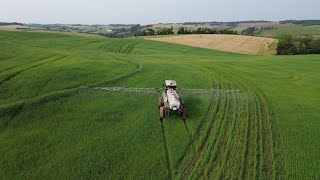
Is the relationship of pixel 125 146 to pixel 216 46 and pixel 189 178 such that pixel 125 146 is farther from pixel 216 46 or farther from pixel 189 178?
pixel 216 46

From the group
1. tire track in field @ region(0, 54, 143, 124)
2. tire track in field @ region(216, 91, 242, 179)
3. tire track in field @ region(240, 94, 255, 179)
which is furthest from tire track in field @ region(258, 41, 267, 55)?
tire track in field @ region(0, 54, 143, 124)

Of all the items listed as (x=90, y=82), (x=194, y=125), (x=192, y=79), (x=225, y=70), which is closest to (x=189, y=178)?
(x=194, y=125)

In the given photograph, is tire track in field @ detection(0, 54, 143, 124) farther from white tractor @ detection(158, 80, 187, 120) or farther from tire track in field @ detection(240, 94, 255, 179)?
tire track in field @ detection(240, 94, 255, 179)

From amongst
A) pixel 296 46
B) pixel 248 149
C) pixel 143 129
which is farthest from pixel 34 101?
pixel 296 46

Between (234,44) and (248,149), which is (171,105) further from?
(234,44)

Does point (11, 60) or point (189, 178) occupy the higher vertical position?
point (11, 60)

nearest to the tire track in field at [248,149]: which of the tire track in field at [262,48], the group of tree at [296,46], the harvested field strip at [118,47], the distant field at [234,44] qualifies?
the harvested field strip at [118,47]

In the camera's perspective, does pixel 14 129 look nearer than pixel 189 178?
No
